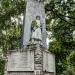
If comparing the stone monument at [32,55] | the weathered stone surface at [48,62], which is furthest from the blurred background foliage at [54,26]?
the weathered stone surface at [48,62]

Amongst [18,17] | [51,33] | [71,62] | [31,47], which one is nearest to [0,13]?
[18,17]

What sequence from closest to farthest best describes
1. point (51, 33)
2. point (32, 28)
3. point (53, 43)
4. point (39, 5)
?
1. point (32, 28)
2. point (39, 5)
3. point (53, 43)
4. point (51, 33)

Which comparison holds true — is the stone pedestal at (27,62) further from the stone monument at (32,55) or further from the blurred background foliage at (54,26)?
the blurred background foliage at (54,26)

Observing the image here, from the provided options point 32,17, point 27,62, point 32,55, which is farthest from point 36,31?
point 27,62

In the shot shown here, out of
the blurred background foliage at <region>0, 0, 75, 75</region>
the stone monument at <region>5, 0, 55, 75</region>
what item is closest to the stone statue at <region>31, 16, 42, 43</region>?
the stone monument at <region>5, 0, 55, 75</region>

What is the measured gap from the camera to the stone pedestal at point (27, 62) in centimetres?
985

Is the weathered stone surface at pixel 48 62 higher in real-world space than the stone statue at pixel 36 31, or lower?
lower

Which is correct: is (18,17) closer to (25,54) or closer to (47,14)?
(47,14)

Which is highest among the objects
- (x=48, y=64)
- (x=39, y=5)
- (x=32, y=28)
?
(x=39, y=5)

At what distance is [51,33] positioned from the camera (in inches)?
690

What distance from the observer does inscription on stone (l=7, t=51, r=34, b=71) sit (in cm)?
988

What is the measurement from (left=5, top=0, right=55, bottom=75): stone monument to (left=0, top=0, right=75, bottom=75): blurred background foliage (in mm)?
4786

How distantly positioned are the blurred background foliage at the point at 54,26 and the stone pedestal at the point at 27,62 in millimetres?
5610

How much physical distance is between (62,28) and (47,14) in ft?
4.56
